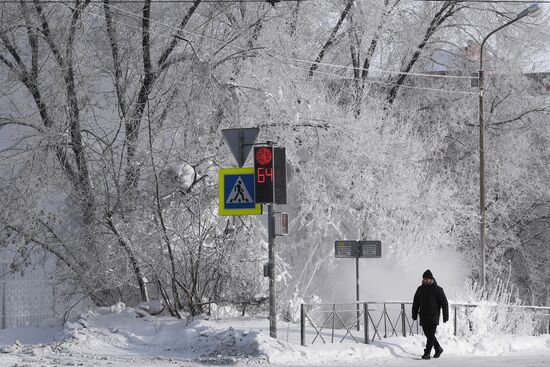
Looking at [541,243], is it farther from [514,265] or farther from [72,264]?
[72,264]

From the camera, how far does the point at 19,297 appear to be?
83.0 feet

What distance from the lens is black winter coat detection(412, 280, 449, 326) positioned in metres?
17.4

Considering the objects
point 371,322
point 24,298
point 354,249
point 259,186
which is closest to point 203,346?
point 259,186

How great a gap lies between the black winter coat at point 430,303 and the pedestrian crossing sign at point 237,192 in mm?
3167

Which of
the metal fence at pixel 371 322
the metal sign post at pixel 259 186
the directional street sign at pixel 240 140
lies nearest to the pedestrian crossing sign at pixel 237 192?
the metal sign post at pixel 259 186

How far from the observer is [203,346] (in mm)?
17359

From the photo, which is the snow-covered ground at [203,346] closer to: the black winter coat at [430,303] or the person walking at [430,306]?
the person walking at [430,306]

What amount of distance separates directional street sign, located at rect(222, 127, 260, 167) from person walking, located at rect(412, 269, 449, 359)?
3739mm

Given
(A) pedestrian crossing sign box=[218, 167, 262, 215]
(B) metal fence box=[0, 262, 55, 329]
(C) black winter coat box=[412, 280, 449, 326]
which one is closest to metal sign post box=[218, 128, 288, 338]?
(A) pedestrian crossing sign box=[218, 167, 262, 215]

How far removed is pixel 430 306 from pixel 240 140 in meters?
4.36

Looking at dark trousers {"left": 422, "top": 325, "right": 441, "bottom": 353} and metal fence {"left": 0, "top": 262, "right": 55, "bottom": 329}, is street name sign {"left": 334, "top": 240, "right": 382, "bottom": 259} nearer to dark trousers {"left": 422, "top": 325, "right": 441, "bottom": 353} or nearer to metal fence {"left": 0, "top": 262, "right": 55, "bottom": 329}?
dark trousers {"left": 422, "top": 325, "right": 441, "bottom": 353}

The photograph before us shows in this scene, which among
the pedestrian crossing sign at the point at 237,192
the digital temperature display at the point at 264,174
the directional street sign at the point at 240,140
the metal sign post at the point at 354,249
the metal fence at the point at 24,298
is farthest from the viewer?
the metal fence at the point at 24,298

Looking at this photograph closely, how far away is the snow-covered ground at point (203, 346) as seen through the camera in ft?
52.3

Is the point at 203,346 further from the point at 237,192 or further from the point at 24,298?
the point at 24,298
